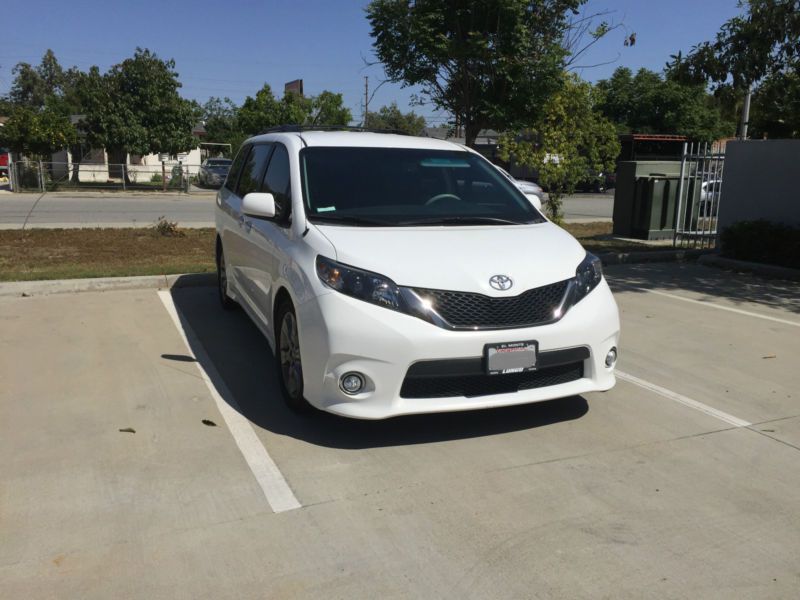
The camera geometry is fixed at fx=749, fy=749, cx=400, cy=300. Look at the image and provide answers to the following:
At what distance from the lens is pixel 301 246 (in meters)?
4.71

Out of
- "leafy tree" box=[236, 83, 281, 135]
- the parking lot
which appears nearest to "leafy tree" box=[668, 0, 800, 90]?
the parking lot

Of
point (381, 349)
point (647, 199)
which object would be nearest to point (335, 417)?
point (381, 349)

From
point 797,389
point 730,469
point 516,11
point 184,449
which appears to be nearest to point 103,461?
point 184,449

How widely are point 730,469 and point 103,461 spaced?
352 centimetres

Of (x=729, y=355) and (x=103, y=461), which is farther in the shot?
(x=729, y=355)

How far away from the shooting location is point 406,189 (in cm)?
548

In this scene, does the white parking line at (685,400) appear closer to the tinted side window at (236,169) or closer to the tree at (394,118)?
the tinted side window at (236,169)

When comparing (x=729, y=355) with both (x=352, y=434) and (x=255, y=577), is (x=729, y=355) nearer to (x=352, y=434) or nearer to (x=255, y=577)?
(x=352, y=434)

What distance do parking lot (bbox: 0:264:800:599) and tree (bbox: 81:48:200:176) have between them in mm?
28152

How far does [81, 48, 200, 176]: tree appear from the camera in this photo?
1258 inches

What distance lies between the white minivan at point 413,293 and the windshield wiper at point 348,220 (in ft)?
0.06

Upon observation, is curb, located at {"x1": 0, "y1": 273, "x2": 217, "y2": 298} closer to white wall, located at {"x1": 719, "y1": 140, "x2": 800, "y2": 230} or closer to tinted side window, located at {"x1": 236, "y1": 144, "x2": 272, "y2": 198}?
tinted side window, located at {"x1": 236, "y1": 144, "x2": 272, "y2": 198}

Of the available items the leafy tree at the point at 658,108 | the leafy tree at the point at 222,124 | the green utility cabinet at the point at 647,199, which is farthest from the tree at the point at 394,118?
the green utility cabinet at the point at 647,199

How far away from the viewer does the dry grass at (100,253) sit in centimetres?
944
